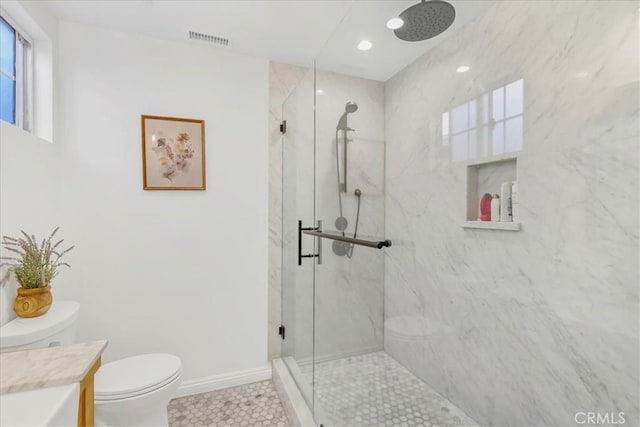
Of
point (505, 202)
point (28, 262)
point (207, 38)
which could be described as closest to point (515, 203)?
point (505, 202)

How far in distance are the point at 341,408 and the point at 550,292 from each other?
1154mm

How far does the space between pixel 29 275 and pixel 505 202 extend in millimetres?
2172

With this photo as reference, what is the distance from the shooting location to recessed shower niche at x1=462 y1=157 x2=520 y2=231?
129 cm

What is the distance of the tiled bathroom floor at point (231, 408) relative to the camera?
182 cm

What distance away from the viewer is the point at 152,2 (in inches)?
66.7

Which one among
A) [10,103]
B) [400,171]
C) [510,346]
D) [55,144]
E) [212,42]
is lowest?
[510,346]

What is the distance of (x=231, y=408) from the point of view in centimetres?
196

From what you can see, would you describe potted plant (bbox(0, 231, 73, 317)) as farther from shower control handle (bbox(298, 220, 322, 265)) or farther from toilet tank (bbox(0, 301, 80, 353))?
shower control handle (bbox(298, 220, 322, 265))

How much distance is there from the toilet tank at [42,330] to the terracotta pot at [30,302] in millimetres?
27

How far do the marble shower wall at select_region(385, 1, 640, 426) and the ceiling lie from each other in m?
0.10

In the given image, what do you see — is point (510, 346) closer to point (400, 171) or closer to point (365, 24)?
point (400, 171)

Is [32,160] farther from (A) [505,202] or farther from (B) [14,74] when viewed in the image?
(A) [505,202]

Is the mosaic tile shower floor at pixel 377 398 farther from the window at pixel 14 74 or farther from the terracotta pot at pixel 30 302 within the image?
the window at pixel 14 74

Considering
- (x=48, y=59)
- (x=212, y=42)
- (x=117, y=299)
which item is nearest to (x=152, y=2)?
(x=212, y=42)
